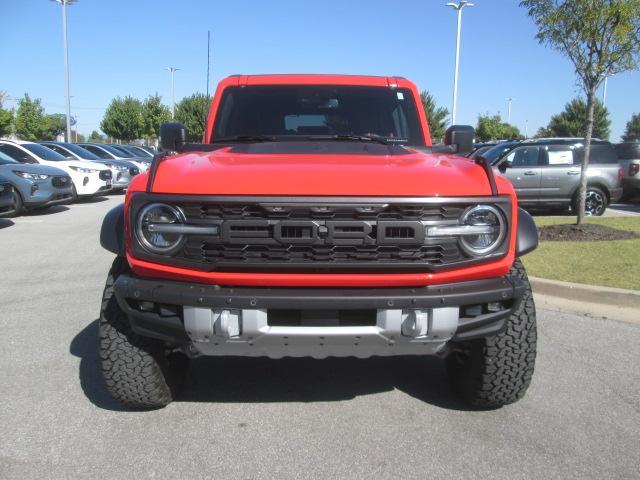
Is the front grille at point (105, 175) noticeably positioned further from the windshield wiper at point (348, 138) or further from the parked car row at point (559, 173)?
the windshield wiper at point (348, 138)

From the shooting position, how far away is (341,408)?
11.3 ft

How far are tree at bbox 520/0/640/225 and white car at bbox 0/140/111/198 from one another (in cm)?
1111

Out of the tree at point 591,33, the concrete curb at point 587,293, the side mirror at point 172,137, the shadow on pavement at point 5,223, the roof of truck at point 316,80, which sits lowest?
the shadow on pavement at point 5,223

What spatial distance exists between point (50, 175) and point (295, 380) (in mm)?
11390

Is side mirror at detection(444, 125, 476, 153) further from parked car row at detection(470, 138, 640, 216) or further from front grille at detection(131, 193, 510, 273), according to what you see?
parked car row at detection(470, 138, 640, 216)

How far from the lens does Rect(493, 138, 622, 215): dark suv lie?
1266 cm

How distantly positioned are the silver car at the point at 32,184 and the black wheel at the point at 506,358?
1135cm

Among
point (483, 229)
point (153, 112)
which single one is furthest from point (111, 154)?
point (153, 112)

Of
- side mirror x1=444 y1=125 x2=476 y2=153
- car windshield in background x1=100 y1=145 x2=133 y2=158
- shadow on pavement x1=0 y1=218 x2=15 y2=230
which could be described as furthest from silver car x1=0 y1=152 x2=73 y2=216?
side mirror x1=444 y1=125 x2=476 y2=153

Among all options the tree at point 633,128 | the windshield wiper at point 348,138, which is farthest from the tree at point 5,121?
the tree at point 633,128

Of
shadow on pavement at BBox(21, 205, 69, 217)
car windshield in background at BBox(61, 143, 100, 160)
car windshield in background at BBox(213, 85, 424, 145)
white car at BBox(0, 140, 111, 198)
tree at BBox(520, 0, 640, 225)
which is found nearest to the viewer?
car windshield in background at BBox(213, 85, 424, 145)

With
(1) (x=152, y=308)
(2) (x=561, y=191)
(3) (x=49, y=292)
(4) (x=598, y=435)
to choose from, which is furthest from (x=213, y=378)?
(2) (x=561, y=191)

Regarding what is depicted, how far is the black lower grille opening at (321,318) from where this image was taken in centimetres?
273

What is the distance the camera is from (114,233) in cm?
307
